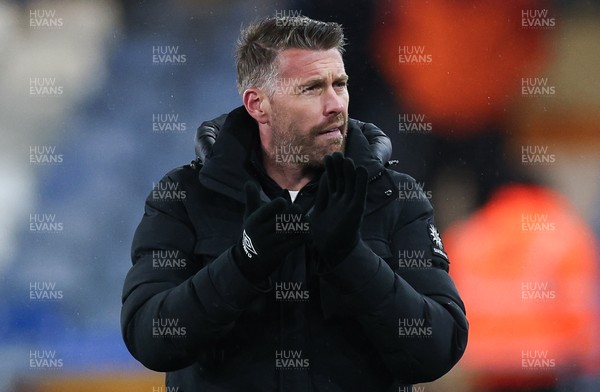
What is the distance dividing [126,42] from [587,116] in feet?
6.89

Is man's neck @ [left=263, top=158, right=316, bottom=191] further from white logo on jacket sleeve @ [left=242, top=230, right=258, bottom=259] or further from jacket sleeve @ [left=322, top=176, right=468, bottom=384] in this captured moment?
white logo on jacket sleeve @ [left=242, top=230, right=258, bottom=259]

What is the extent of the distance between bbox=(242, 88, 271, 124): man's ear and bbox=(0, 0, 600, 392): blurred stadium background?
2.06 m

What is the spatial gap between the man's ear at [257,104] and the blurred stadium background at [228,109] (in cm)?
206

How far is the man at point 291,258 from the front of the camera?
1.50 metres

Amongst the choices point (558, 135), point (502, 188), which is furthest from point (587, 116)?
point (502, 188)

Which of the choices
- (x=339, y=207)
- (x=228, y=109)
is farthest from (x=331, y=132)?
(x=228, y=109)

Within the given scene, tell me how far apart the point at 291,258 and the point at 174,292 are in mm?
221

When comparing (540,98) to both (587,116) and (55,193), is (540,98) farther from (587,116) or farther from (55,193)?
(55,193)

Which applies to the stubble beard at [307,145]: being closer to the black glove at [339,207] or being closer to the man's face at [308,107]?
the man's face at [308,107]

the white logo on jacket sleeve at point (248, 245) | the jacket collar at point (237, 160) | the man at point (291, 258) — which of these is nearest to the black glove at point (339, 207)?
the man at point (291, 258)

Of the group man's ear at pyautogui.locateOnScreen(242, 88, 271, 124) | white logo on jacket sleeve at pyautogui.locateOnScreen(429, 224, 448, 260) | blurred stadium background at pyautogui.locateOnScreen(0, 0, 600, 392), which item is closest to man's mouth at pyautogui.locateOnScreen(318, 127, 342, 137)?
man's ear at pyautogui.locateOnScreen(242, 88, 271, 124)

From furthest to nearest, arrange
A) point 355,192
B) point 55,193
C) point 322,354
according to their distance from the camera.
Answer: point 55,193
point 322,354
point 355,192

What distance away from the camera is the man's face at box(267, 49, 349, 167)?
1.72 m

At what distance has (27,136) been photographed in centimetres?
403
